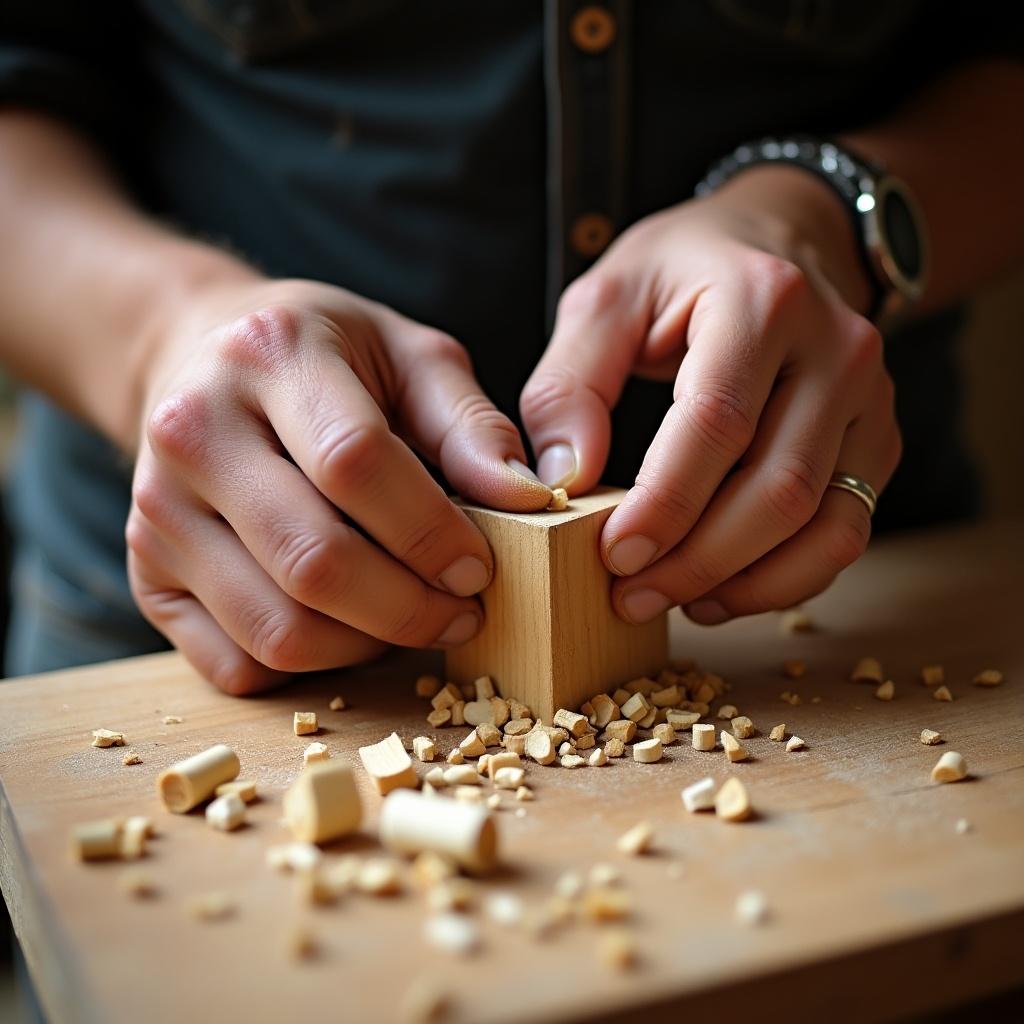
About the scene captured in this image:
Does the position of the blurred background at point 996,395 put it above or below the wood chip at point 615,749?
below

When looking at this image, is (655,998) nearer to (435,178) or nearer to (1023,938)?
(1023,938)

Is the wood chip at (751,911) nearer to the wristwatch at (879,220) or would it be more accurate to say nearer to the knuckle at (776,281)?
the knuckle at (776,281)

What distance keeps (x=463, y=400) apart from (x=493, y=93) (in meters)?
0.46

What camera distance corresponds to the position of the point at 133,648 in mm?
1407

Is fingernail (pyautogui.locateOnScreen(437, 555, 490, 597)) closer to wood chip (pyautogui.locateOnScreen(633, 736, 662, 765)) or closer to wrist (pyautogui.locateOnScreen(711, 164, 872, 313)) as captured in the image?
wood chip (pyautogui.locateOnScreen(633, 736, 662, 765))

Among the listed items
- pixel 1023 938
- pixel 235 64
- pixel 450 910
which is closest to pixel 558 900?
pixel 450 910

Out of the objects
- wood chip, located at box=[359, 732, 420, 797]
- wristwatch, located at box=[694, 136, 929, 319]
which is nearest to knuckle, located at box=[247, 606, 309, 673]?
wood chip, located at box=[359, 732, 420, 797]

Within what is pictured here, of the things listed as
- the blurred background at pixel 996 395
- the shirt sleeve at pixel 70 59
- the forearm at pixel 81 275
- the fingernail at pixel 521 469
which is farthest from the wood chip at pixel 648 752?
the blurred background at pixel 996 395

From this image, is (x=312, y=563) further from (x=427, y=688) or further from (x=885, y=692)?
(x=885, y=692)

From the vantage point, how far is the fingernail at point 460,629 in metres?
0.92

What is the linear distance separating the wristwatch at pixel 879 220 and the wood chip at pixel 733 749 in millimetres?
560

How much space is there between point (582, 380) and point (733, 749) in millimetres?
347

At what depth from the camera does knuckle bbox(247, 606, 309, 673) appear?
899 millimetres

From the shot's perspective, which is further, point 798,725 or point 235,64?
point 235,64
